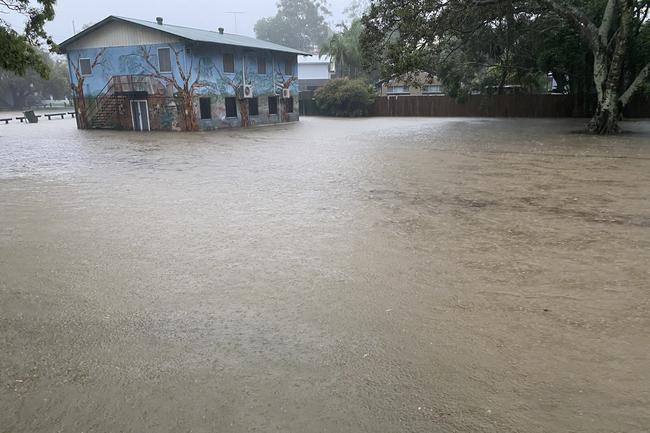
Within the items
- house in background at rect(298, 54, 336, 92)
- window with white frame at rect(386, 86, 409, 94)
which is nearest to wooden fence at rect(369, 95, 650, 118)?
window with white frame at rect(386, 86, 409, 94)

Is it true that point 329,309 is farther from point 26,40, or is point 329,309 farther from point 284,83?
point 284,83

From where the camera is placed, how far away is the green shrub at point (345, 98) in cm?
4303

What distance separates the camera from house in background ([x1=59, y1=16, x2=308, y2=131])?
2905 centimetres

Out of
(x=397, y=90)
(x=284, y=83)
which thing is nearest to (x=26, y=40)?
(x=284, y=83)

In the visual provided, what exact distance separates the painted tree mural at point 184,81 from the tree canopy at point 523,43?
1079 cm

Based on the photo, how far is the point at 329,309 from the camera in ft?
15.7

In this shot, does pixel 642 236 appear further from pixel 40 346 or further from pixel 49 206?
pixel 49 206

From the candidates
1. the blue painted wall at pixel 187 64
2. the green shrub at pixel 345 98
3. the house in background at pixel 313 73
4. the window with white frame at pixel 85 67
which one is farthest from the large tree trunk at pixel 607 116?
the house in background at pixel 313 73

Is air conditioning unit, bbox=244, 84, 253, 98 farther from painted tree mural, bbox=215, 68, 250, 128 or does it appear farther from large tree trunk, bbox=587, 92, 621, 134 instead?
large tree trunk, bbox=587, 92, 621, 134

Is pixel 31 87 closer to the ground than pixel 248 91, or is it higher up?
higher up

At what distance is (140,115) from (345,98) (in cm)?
1815

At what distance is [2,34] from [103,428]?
1585cm

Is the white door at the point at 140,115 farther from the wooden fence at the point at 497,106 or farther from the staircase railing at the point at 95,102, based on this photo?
the wooden fence at the point at 497,106

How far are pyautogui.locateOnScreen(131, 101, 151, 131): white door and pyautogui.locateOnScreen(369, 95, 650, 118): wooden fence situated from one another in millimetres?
20316
